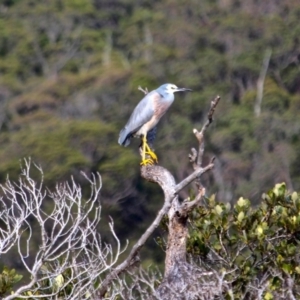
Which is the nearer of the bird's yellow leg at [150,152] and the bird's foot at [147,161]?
the bird's foot at [147,161]

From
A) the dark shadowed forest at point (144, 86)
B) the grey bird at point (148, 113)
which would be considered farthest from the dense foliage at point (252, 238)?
the dark shadowed forest at point (144, 86)

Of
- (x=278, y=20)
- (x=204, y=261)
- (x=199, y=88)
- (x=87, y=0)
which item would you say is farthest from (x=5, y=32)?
(x=204, y=261)

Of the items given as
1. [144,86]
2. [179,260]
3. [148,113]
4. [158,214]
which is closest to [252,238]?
[179,260]

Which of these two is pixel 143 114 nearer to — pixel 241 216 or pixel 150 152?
pixel 150 152

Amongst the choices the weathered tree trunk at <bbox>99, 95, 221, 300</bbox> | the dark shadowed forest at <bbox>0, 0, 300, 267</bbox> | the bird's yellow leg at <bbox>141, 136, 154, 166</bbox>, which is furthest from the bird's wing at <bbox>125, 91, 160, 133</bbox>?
the dark shadowed forest at <bbox>0, 0, 300, 267</bbox>

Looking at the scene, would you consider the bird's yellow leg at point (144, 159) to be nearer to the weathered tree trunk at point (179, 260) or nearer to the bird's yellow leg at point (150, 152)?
the bird's yellow leg at point (150, 152)

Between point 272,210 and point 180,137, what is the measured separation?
12.2 meters

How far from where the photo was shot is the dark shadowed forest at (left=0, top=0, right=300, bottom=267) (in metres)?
15.6

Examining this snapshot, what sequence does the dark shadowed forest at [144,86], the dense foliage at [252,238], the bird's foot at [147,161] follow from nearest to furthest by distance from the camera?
the dense foliage at [252,238], the bird's foot at [147,161], the dark shadowed forest at [144,86]

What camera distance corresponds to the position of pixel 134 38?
21.2 meters

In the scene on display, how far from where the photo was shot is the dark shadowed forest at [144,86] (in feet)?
51.1

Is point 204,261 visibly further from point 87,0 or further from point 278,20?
point 87,0

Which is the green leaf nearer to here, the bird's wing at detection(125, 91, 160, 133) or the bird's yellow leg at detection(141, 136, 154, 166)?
the bird's yellow leg at detection(141, 136, 154, 166)

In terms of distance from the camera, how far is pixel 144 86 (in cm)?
1806
